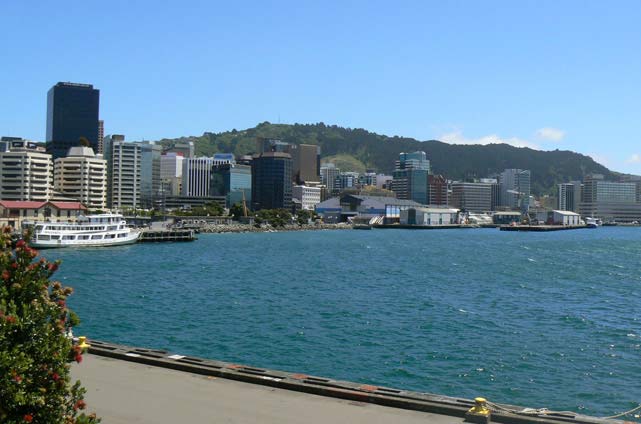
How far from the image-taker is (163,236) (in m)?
104

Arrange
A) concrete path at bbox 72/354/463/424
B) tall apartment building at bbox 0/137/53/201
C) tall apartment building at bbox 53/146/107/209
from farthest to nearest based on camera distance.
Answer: tall apartment building at bbox 53/146/107/209 < tall apartment building at bbox 0/137/53/201 < concrete path at bbox 72/354/463/424

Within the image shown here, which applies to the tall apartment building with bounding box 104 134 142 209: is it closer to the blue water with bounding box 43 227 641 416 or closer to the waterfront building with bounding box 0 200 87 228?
the waterfront building with bounding box 0 200 87 228

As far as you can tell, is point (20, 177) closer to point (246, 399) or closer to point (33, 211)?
point (33, 211)

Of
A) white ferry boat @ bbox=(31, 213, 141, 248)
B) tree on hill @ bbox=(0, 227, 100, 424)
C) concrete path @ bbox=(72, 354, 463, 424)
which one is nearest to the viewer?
tree on hill @ bbox=(0, 227, 100, 424)

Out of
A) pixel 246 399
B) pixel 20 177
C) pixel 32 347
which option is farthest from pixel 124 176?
pixel 32 347

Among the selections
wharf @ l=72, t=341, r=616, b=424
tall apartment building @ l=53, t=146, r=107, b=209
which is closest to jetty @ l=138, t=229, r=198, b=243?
tall apartment building @ l=53, t=146, r=107, b=209

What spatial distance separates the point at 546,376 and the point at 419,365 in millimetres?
3753

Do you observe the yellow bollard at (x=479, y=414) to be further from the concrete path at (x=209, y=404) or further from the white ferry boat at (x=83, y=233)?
the white ferry boat at (x=83, y=233)

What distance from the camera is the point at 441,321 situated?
93.5 feet

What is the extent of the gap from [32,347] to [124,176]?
592 ft

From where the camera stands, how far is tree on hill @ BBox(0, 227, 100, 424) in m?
6.05

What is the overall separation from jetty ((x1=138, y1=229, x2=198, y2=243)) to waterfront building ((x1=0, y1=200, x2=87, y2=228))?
11839mm

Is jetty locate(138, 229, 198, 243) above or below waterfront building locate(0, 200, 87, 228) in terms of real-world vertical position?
below

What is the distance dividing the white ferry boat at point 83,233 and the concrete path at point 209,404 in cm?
7086
